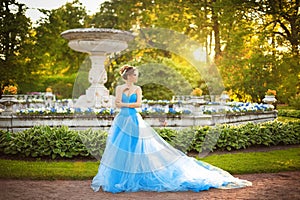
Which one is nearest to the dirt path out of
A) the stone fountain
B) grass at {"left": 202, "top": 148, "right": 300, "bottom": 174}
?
grass at {"left": 202, "top": 148, "right": 300, "bottom": 174}

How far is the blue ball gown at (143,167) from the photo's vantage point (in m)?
6.36

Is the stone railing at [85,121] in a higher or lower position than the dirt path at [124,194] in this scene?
higher

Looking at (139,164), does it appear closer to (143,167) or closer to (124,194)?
(143,167)

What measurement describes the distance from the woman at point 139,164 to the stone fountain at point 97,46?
7148 millimetres

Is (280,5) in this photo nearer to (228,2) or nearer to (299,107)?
(228,2)

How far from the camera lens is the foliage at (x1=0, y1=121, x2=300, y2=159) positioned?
875cm

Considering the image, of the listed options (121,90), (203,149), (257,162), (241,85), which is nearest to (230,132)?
(203,149)

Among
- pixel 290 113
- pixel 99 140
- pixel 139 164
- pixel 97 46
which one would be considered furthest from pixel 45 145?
pixel 290 113

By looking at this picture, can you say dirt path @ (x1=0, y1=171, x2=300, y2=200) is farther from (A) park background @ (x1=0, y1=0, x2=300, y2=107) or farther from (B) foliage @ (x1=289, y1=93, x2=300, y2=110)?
(B) foliage @ (x1=289, y1=93, x2=300, y2=110)

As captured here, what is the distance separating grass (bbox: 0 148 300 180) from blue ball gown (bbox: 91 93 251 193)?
0.96 meters

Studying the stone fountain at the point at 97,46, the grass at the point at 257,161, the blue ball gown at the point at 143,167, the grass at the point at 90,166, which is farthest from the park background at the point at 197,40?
the blue ball gown at the point at 143,167

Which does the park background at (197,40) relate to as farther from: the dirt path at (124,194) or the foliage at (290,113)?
the dirt path at (124,194)

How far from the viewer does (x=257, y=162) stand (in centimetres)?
849

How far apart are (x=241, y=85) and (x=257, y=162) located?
14.1 meters
